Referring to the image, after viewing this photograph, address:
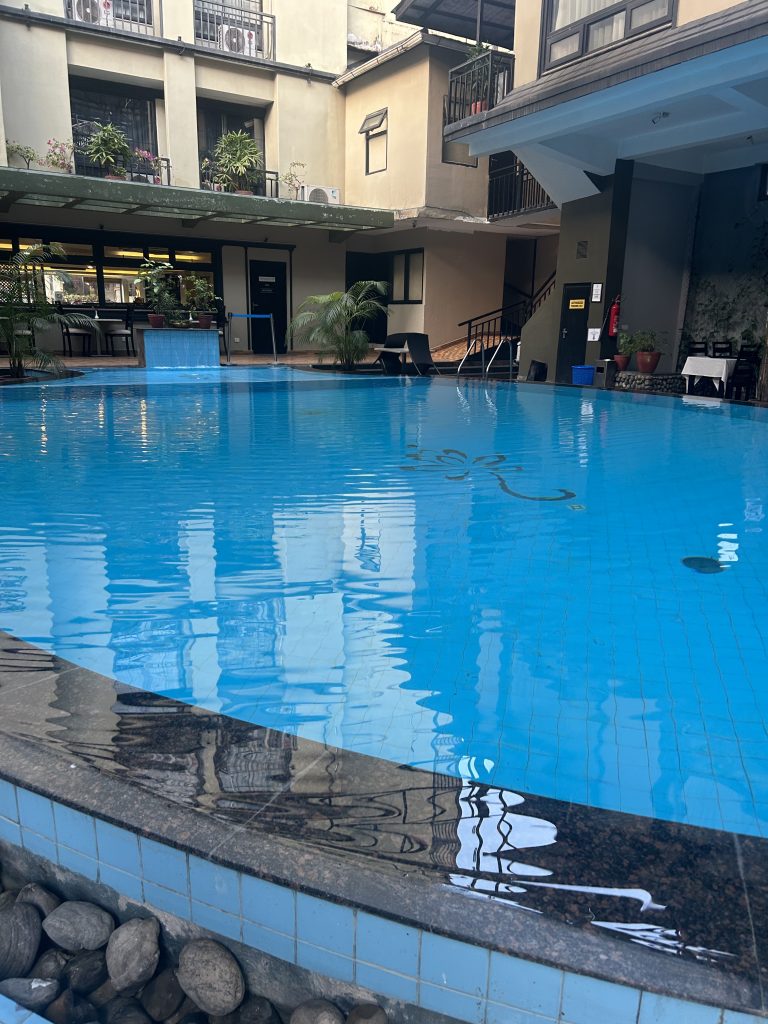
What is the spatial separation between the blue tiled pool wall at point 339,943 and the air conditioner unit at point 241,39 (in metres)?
18.4

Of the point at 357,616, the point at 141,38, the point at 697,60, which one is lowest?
the point at 357,616

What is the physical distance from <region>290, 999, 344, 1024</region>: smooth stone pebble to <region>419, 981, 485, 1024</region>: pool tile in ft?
0.58

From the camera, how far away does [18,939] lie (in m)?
1.66

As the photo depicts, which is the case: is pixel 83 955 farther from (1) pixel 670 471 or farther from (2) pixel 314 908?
(1) pixel 670 471

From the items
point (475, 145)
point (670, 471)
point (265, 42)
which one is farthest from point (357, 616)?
point (265, 42)

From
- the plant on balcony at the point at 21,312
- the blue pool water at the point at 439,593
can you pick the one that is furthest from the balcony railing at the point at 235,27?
the blue pool water at the point at 439,593

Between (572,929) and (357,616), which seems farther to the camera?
(357,616)

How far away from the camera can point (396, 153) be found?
16.3 metres

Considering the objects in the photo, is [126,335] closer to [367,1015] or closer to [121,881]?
[121,881]

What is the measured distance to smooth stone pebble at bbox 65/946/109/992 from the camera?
5.27ft

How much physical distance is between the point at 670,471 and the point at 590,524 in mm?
1845

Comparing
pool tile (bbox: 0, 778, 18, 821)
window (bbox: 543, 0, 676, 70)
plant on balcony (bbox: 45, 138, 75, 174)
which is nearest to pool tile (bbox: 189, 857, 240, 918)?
pool tile (bbox: 0, 778, 18, 821)

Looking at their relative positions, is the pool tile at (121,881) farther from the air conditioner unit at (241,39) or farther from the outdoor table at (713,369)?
the air conditioner unit at (241,39)

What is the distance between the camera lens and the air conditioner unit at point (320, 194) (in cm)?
1716
